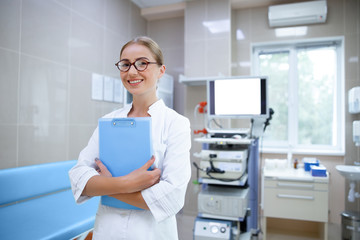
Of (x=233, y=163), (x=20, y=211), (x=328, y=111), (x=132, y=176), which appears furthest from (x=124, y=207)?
(x=328, y=111)

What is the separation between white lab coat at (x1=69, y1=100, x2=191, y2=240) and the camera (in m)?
0.76

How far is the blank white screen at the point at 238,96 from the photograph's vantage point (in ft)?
7.28

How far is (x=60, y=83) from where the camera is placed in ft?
7.28

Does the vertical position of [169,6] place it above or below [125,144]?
above

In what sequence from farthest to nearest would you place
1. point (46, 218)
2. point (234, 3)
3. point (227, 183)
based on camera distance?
1. point (234, 3)
2. point (227, 183)
3. point (46, 218)

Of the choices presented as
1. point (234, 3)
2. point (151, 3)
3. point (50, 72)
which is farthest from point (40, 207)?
point (234, 3)

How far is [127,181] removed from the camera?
0.72 meters

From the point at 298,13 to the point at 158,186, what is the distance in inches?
122

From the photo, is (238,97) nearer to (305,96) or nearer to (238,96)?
(238,96)

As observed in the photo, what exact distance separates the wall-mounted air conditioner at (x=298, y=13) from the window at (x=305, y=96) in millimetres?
284

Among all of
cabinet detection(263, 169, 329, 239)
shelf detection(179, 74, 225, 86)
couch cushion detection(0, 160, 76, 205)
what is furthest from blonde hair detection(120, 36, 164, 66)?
shelf detection(179, 74, 225, 86)

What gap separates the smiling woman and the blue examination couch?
848mm

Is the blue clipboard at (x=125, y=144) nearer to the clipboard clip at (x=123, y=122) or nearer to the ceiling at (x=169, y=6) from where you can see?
the clipboard clip at (x=123, y=122)

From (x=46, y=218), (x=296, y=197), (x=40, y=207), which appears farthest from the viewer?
(x=296, y=197)
